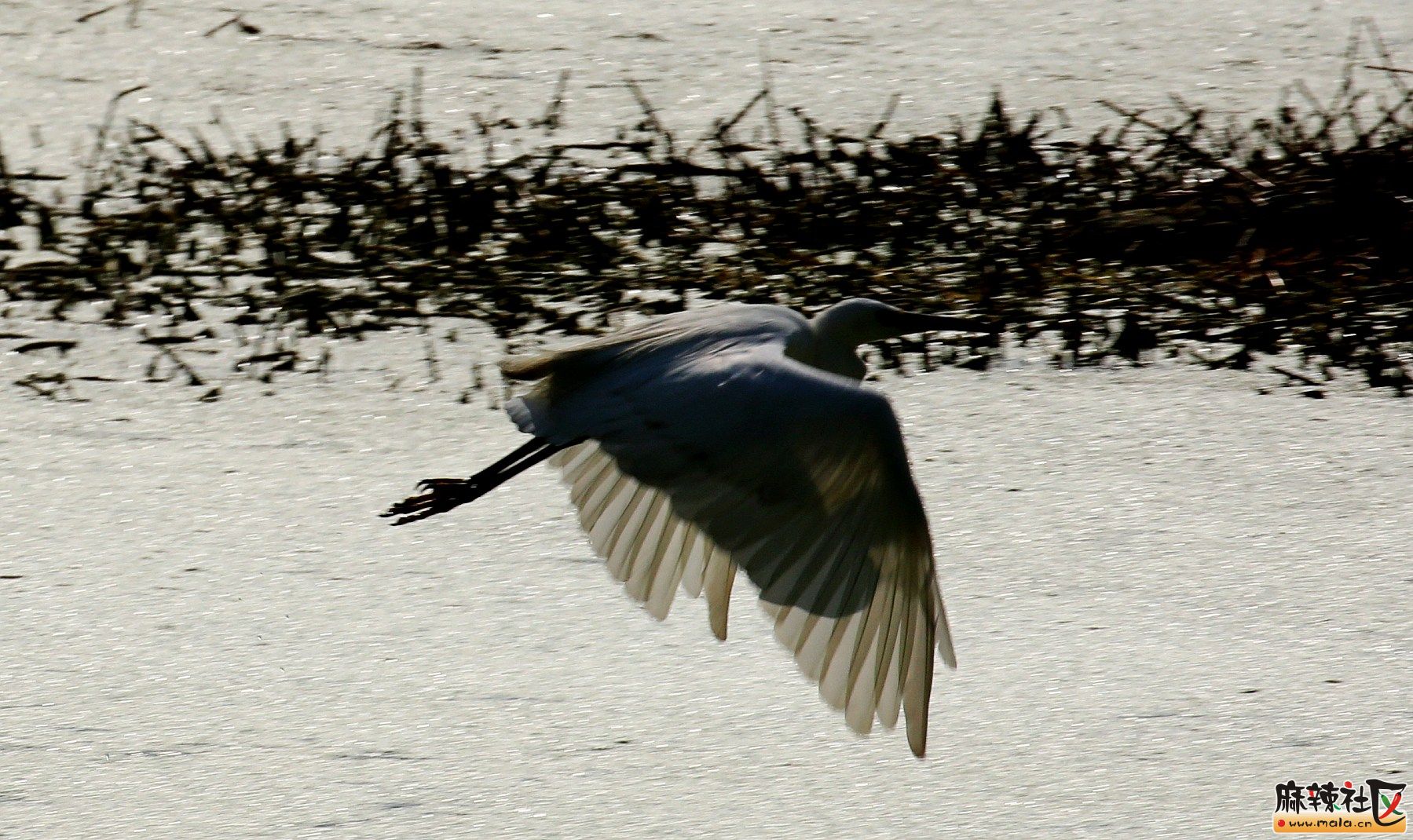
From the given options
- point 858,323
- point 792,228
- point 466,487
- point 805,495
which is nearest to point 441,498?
point 466,487

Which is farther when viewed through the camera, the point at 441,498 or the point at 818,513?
the point at 441,498

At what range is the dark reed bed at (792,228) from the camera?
9.43 feet

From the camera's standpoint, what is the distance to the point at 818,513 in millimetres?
1492

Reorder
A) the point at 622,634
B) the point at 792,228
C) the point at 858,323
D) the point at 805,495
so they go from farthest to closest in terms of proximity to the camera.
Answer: the point at 792,228
the point at 858,323
the point at 622,634
the point at 805,495

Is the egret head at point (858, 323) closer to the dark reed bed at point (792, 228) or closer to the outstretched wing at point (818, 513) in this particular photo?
the outstretched wing at point (818, 513)

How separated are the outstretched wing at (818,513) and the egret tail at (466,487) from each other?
14.0 inches

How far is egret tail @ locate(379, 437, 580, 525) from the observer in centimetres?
194

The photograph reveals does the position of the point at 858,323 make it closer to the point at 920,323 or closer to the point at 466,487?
the point at 920,323

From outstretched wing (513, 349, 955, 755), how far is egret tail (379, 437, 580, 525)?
0.36 meters

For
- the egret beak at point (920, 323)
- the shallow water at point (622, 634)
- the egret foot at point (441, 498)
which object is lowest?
the shallow water at point (622, 634)

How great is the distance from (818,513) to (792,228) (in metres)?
1.78

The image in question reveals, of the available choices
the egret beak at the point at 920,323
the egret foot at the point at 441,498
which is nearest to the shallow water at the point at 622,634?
the egret foot at the point at 441,498

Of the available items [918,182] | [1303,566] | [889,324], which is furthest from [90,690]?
[918,182]

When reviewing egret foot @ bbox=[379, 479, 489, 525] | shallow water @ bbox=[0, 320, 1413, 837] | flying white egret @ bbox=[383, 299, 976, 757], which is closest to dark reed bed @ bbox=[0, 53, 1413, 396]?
shallow water @ bbox=[0, 320, 1413, 837]
